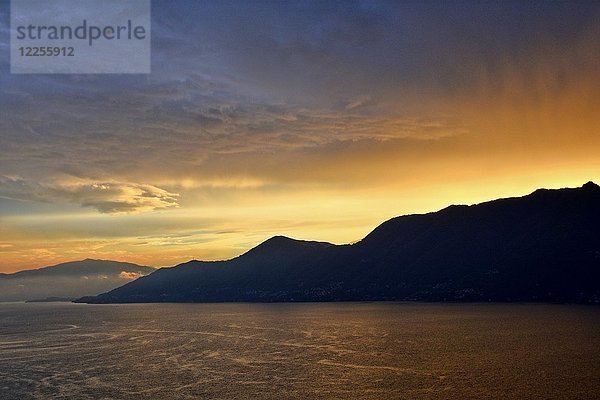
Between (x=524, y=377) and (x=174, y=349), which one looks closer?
(x=524, y=377)

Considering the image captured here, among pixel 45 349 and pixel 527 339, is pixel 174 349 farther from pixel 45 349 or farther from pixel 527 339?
pixel 527 339

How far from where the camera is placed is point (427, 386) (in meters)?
121

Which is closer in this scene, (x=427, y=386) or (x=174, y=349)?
(x=427, y=386)

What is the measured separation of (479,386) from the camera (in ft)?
394

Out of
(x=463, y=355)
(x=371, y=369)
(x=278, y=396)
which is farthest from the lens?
(x=463, y=355)

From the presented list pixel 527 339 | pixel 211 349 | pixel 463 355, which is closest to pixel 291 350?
pixel 211 349

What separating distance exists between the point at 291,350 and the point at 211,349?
32.1m

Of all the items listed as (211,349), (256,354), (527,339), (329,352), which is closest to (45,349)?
(211,349)

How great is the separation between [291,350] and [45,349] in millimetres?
100961

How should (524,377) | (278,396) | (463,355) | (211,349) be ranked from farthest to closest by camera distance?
(211,349) → (463,355) → (524,377) → (278,396)

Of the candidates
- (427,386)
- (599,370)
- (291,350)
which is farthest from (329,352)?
(599,370)

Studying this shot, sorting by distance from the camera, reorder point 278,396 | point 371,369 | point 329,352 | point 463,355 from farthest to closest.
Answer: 1. point 329,352
2. point 463,355
3. point 371,369
4. point 278,396

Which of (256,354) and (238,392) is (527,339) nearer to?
(256,354)

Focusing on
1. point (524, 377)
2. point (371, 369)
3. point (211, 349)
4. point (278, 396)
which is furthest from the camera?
point (211, 349)
